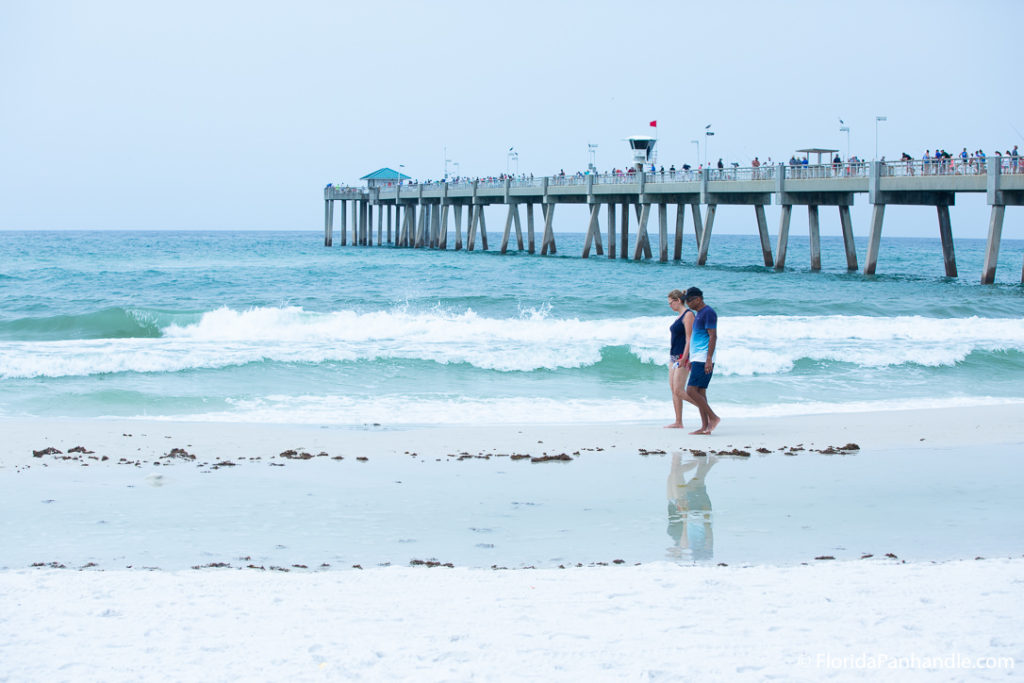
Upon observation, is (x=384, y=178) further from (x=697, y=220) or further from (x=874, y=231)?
(x=874, y=231)

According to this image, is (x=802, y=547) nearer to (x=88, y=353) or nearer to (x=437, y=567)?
(x=437, y=567)

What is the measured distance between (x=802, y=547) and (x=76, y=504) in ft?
14.5

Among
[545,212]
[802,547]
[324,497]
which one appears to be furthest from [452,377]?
[545,212]

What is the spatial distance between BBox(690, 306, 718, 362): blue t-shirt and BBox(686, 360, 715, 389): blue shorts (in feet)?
0.12

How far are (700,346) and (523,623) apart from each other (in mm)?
5199

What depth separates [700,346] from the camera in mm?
8688

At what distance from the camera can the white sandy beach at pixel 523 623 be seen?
3395 millimetres

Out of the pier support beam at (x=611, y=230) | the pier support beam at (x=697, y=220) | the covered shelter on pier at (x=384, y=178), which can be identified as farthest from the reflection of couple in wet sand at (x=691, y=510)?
the covered shelter on pier at (x=384, y=178)

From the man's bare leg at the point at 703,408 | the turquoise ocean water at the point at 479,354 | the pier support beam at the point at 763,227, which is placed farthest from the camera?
the pier support beam at the point at 763,227

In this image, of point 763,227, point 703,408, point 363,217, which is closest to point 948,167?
point 763,227

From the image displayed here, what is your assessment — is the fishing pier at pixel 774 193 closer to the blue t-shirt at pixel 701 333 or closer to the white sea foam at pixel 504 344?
the white sea foam at pixel 504 344

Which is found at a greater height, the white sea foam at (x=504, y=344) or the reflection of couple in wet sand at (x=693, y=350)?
the reflection of couple in wet sand at (x=693, y=350)

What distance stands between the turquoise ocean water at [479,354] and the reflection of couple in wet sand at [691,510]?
3396mm

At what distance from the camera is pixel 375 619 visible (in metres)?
3.92
